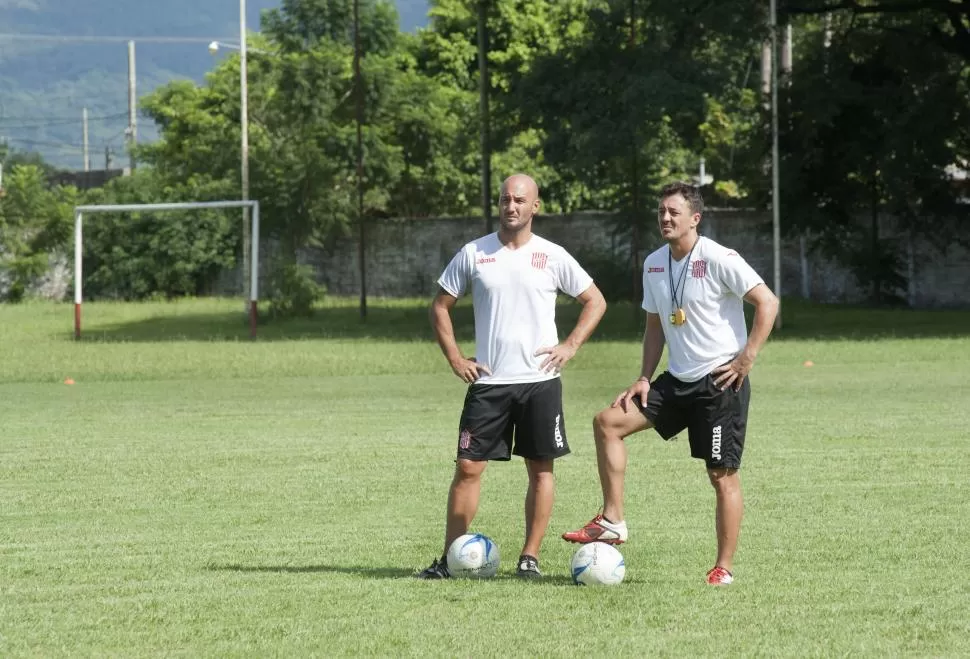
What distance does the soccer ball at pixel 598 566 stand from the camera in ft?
26.4

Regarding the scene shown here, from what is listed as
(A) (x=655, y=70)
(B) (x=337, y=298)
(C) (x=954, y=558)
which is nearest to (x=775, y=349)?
(A) (x=655, y=70)

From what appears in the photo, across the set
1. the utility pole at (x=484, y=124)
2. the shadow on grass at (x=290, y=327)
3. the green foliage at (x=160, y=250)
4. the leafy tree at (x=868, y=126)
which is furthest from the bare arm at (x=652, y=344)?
→ the green foliage at (x=160, y=250)

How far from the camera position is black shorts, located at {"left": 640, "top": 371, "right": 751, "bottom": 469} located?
8.05 meters

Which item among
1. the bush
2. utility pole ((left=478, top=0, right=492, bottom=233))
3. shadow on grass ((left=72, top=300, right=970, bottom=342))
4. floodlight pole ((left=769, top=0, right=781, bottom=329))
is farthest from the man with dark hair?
the bush

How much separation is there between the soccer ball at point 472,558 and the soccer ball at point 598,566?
0.43 metres

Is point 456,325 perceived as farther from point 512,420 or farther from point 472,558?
point 472,558

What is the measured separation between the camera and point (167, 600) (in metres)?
7.87

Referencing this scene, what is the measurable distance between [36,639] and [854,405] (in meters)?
12.7

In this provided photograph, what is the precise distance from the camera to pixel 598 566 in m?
8.05

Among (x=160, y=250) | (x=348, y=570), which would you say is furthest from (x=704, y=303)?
(x=160, y=250)

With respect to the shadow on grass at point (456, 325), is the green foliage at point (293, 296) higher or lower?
higher

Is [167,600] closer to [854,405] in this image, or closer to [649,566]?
[649,566]

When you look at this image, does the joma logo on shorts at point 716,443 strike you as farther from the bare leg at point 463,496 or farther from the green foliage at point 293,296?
the green foliage at point 293,296

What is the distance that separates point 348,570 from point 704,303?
236 centimetres
